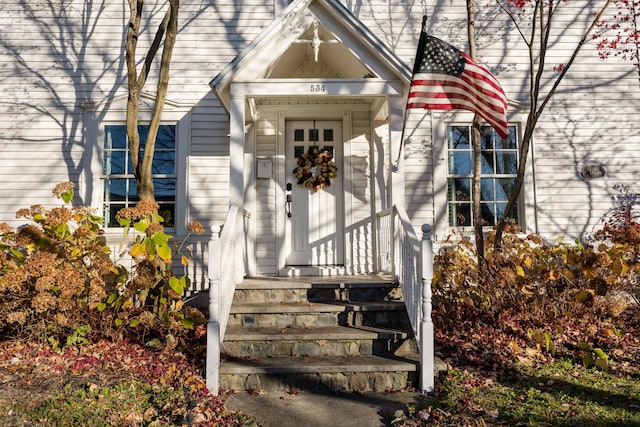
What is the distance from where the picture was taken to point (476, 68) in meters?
4.96

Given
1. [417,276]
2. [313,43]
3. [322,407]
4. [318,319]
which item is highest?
[313,43]

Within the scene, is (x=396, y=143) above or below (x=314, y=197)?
above

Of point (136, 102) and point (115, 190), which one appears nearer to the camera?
point (136, 102)

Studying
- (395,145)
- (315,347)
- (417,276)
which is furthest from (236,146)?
(417,276)

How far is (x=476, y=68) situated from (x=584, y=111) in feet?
10.4

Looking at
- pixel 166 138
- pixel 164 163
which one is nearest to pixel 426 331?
pixel 164 163

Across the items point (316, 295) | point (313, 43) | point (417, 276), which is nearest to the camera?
point (417, 276)

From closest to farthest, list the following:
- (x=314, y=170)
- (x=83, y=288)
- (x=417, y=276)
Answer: (x=417, y=276)
(x=83, y=288)
(x=314, y=170)

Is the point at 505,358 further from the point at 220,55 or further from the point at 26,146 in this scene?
the point at 26,146

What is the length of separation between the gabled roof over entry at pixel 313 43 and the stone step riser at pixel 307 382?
3.21 m

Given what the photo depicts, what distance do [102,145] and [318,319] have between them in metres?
4.42

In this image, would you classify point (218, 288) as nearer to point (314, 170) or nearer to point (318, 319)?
point (318, 319)

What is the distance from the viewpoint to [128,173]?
22.9ft

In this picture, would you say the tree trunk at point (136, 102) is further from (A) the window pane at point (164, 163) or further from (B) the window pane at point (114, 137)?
(B) the window pane at point (114, 137)
